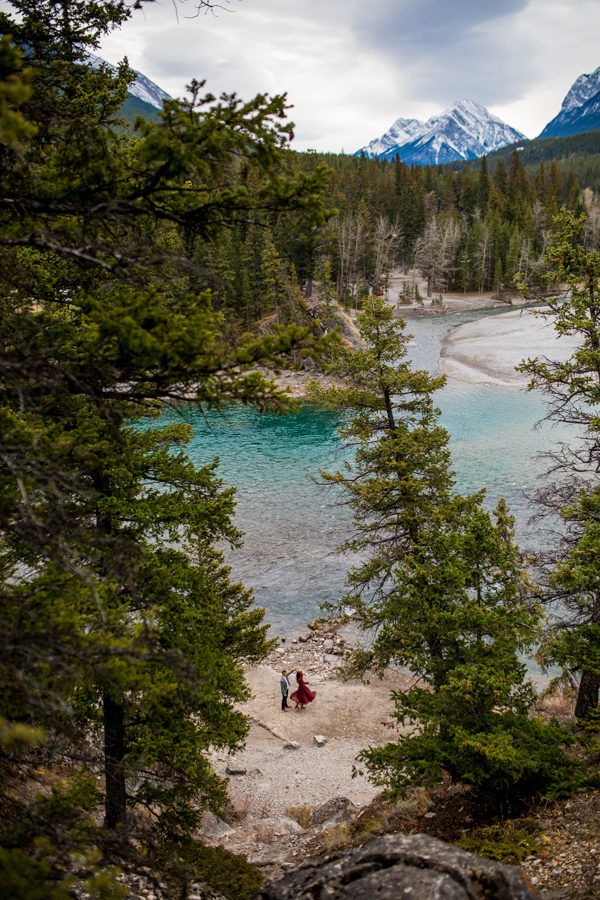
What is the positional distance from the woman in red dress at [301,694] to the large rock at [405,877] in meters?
10.5

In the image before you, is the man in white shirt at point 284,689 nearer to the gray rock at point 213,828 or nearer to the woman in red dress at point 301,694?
the woman in red dress at point 301,694

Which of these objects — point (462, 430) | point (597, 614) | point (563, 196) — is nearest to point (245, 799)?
point (597, 614)

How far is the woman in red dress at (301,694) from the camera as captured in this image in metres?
15.7

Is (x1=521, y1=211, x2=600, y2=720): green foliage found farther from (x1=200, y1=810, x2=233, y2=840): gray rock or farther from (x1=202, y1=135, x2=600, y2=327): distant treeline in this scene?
(x1=202, y1=135, x2=600, y2=327): distant treeline

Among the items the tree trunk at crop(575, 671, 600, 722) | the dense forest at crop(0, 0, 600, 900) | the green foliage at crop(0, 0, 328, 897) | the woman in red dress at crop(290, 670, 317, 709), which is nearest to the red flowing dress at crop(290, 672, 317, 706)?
the woman in red dress at crop(290, 670, 317, 709)

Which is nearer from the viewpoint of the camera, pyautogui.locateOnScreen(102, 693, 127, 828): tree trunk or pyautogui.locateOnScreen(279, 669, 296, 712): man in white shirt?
pyautogui.locateOnScreen(102, 693, 127, 828): tree trunk

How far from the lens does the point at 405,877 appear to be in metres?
4.63

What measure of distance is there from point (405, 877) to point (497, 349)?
187 feet

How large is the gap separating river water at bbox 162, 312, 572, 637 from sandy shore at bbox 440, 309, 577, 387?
3093 mm

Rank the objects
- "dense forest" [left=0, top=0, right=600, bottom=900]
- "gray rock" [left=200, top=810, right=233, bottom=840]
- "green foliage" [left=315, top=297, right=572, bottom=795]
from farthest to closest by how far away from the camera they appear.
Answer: "gray rock" [left=200, top=810, right=233, bottom=840]
"green foliage" [left=315, top=297, right=572, bottom=795]
"dense forest" [left=0, top=0, right=600, bottom=900]

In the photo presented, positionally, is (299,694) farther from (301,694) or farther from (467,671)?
(467,671)

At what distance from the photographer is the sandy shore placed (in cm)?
4909

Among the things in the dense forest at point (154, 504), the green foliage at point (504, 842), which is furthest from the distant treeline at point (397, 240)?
the green foliage at point (504, 842)

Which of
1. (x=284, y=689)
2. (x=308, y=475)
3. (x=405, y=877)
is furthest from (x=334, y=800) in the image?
(x=308, y=475)
